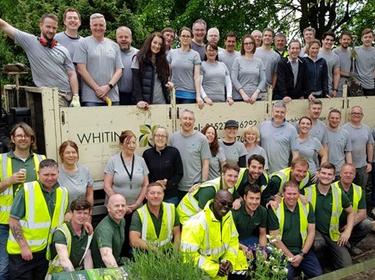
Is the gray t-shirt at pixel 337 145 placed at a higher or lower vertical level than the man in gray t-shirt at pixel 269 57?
lower

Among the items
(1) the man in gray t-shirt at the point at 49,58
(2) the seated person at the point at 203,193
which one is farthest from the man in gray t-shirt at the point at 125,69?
(2) the seated person at the point at 203,193

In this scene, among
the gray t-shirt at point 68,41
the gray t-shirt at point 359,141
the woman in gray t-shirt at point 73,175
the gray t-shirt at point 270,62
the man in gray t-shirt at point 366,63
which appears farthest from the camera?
the man in gray t-shirt at point 366,63

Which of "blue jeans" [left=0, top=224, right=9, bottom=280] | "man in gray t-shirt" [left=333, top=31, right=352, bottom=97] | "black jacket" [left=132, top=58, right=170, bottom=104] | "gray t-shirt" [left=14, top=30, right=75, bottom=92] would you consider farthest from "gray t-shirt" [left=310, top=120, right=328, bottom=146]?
"blue jeans" [left=0, top=224, right=9, bottom=280]

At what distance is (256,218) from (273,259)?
170 cm

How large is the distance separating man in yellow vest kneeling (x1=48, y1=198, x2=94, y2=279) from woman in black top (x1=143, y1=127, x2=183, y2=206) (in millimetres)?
1113

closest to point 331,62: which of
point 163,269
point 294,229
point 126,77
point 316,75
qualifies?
point 316,75

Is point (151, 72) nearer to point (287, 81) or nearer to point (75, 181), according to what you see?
point (75, 181)

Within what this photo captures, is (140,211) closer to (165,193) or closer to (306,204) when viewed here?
(165,193)

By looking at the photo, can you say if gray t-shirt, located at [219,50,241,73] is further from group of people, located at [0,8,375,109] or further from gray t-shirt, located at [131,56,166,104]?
gray t-shirt, located at [131,56,166,104]

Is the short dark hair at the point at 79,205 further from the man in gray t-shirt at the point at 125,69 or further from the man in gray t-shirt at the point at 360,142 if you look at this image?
the man in gray t-shirt at the point at 360,142

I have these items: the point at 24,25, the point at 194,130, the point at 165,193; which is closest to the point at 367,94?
the point at 194,130

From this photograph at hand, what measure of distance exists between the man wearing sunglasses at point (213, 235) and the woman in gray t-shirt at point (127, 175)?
2.63 feet

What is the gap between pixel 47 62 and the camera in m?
5.09

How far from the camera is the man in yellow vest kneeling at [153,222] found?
15.2 feet
